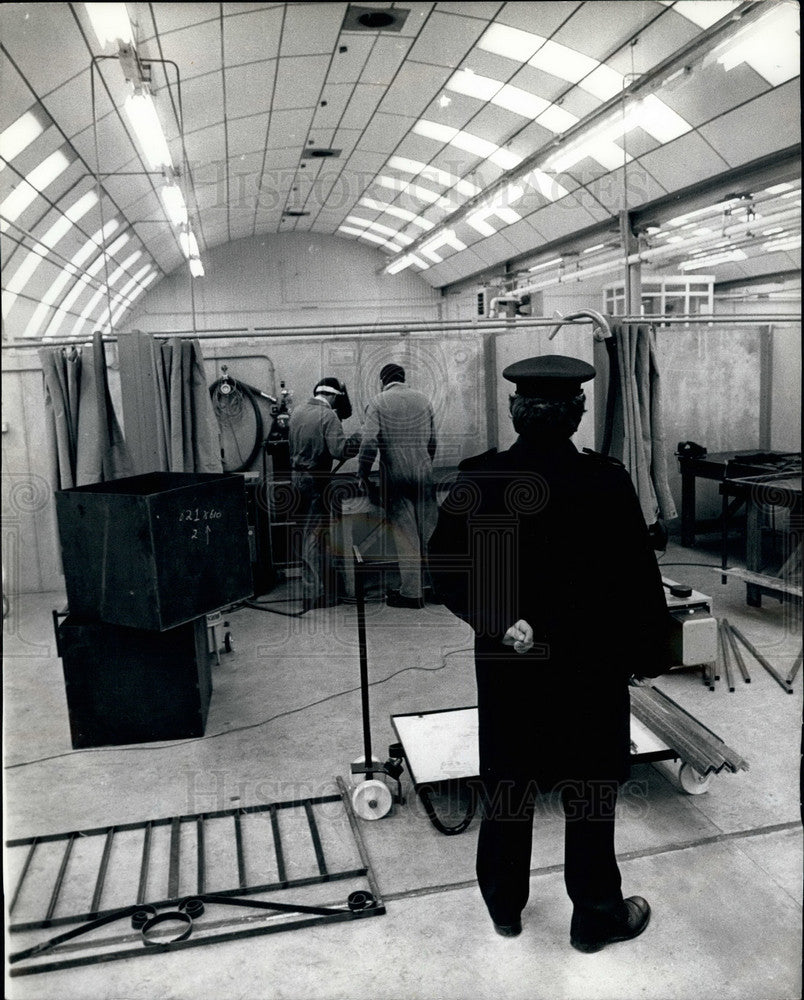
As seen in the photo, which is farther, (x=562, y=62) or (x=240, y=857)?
(x=562, y=62)

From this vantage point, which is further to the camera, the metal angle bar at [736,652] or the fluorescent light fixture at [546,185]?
the fluorescent light fixture at [546,185]

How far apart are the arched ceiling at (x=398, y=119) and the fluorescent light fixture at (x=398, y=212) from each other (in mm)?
470

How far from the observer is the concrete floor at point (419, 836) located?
2.20 meters

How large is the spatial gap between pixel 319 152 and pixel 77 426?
705 cm

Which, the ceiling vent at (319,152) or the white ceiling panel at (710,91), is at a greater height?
the ceiling vent at (319,152)

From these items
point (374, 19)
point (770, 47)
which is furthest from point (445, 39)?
point (770, 47)

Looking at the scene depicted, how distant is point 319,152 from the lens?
9.92 meters

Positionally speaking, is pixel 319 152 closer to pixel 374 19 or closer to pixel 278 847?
pixel 374 19

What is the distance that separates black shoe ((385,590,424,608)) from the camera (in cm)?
580

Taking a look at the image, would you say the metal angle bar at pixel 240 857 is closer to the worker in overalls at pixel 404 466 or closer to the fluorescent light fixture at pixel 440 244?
the worker in overalls at pixel 404 466

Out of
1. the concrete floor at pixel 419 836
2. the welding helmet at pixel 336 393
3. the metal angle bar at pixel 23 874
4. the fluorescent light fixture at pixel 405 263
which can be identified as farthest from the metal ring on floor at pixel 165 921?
the fluorescent light fixture at pixel 405 263

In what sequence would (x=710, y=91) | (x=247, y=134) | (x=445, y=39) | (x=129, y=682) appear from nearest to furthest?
(x=129, y=682)
(x=445, y=39)
(x=710, y=91)
(x=247, y=134)

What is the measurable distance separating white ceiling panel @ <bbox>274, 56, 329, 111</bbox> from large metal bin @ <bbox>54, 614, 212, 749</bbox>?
Answer: 5712mm

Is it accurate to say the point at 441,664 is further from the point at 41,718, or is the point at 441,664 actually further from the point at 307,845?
the point at 41,718
